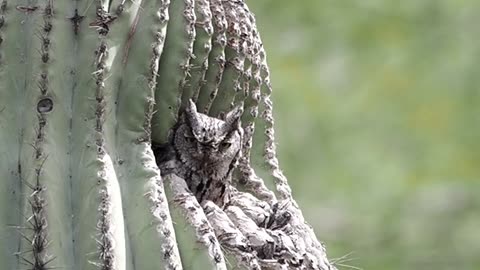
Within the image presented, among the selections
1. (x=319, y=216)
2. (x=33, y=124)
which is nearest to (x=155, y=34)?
(x=33, y=124)

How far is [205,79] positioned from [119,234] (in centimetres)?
36

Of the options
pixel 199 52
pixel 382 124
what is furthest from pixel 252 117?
pixel 382 124

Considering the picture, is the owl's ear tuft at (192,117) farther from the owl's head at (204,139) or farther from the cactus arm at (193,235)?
the cactus arm at (193,235)

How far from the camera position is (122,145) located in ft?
8.00

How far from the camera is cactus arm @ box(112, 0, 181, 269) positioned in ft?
7.73

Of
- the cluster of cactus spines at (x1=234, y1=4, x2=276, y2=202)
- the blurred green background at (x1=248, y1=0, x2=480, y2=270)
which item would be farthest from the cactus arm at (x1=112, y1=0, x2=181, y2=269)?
the blurred green background at (x1=248, y1=0, x2=480, y2=270)

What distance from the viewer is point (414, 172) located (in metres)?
8.02

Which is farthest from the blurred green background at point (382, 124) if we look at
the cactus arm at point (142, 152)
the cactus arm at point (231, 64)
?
the cactus arm at point (142, 152)

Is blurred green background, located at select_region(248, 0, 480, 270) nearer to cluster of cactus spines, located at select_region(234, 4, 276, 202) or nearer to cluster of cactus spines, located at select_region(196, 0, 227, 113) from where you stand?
cluster of cactus spines, located at select_region(234, 4, 276, 202)

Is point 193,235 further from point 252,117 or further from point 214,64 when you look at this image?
point 252,117

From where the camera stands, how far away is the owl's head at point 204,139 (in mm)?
2525

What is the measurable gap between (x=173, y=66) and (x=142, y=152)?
15cm

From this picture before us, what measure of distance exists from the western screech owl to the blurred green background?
15.0 feet

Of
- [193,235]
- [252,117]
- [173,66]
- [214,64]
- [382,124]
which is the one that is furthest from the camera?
[382,124]
